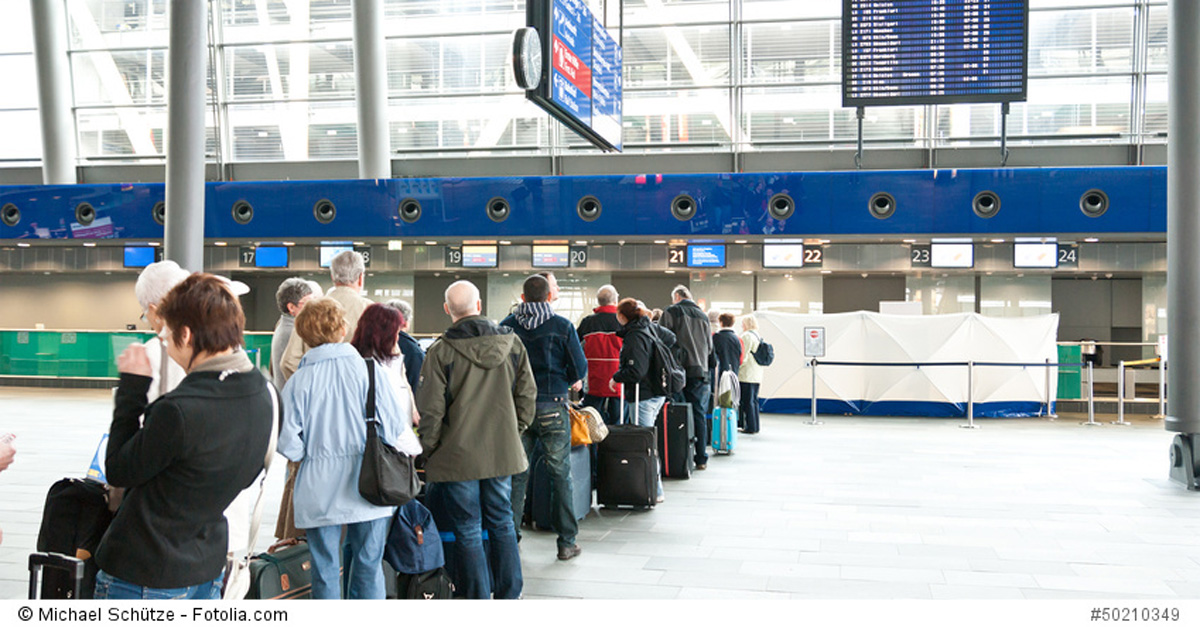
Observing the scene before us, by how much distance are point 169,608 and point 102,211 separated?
62.6 ft

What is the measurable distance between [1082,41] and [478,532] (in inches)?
702

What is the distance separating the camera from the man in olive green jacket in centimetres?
463

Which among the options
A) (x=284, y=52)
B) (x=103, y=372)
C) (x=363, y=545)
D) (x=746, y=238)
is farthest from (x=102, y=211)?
(x=363, y=545)

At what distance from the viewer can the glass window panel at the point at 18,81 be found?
2180 cm

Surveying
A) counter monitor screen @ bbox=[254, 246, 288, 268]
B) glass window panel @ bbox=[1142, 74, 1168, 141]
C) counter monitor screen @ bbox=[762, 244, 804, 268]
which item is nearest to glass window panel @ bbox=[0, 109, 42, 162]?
counter monitor screen @ bbox=[254, 246, 288, 268]

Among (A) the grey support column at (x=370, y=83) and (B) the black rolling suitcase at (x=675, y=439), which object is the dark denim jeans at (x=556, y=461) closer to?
(B) the black rolling suitcase at (x=675, y=439)

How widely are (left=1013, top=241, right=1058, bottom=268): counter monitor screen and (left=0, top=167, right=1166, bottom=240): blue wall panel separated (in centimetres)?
93

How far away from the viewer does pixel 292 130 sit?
20.5 m

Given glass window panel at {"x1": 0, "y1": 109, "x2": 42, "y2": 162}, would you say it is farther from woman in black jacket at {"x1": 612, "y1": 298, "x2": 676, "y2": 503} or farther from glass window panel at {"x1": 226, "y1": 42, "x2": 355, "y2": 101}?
woman in black jacket at {"x1": 612, "y1": 298, "x2": 676, "y2": 503}

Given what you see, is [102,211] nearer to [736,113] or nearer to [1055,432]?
[736,113]

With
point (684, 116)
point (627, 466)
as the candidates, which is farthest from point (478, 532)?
point (684, 116)

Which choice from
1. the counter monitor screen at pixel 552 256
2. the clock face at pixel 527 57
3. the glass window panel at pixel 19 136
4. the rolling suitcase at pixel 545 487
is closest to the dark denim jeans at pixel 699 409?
the rolling suitcase at pixel 545 487

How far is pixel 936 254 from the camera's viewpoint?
16906 mm

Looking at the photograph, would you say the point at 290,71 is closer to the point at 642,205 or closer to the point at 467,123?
the point at 467,123
